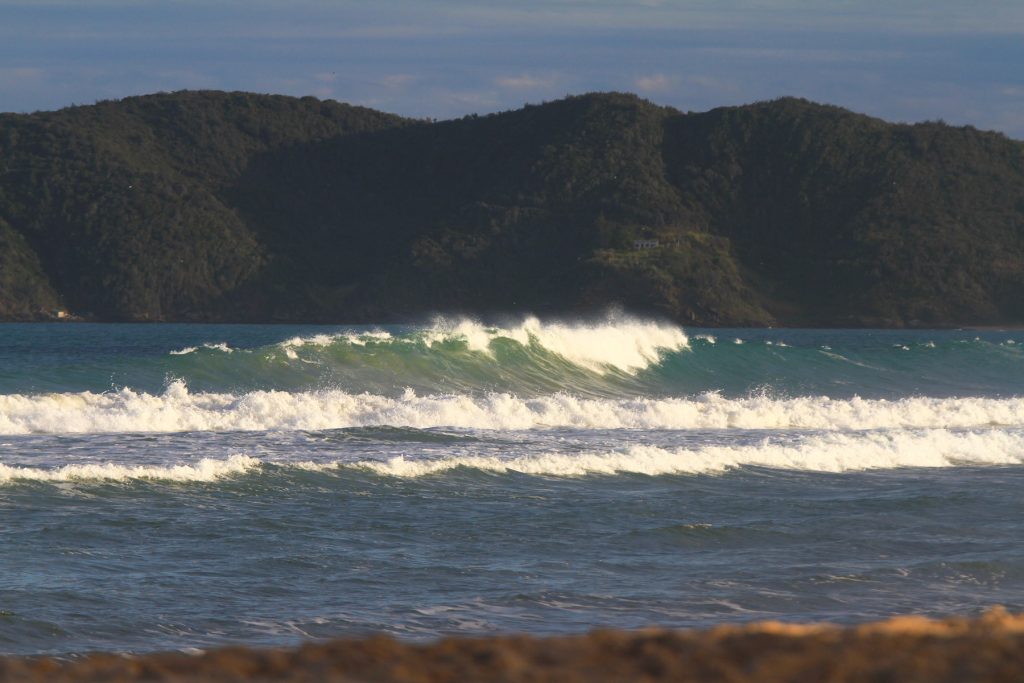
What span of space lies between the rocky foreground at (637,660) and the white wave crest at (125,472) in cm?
1068

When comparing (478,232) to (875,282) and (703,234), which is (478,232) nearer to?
(703,234)

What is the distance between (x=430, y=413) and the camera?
25.5 meters

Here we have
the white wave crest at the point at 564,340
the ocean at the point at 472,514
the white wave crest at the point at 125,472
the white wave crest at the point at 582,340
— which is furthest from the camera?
→ the white wave crest at the point at 582,340

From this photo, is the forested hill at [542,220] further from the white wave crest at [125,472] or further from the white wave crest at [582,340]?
the white wave crest at [125,472]

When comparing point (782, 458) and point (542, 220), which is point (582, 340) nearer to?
point (782, 458)

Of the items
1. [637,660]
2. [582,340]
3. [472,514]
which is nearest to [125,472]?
[472,514]

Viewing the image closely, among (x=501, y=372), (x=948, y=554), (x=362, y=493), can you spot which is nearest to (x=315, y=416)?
(x=362, y=493)

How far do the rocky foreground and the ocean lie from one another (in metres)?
4.38

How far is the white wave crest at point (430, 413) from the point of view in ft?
75.5

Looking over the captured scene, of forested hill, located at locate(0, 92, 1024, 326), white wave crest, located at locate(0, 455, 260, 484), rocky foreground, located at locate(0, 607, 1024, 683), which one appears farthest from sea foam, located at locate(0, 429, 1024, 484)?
forested hill, located at locate(0, 92, 1024, 326)

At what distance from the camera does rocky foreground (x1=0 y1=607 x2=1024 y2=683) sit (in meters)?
4.77

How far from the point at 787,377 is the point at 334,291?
80143mm

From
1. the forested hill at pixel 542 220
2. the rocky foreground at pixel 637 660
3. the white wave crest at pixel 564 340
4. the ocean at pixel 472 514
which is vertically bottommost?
the ocean at pixel 472 514

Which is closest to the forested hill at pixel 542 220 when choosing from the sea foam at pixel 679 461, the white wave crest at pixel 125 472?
the sea foam at pixel 679 461
